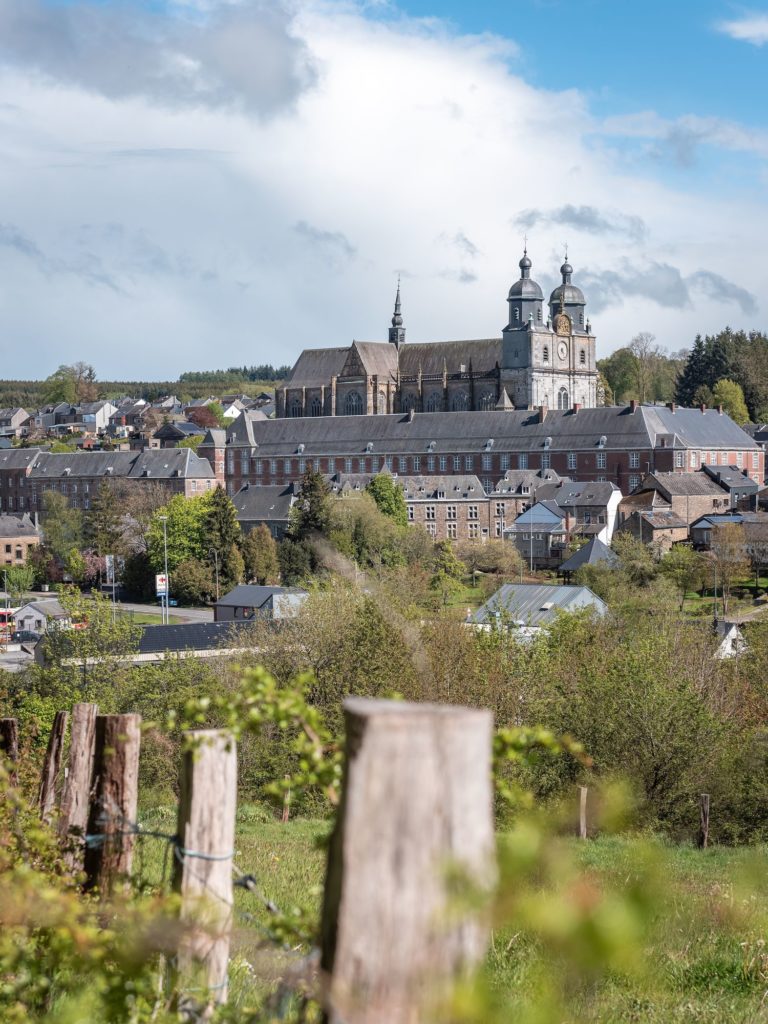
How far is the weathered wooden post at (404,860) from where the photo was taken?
2.25 meters

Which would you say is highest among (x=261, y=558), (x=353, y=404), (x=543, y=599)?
(x=353, y=404)

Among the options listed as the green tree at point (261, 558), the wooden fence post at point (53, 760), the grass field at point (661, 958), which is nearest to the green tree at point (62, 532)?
the green tree at point (261, 558)

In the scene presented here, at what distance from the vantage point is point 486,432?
87500 millimetres

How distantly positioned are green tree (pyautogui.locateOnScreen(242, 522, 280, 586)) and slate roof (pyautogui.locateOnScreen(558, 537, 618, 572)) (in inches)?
550

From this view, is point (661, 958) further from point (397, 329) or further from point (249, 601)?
point (397, 329)

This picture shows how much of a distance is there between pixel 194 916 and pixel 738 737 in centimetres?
1737

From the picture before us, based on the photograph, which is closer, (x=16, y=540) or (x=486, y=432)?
(x=16, y=540)

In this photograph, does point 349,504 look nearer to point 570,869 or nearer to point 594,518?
Result: point 594,518

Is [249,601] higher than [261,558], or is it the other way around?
[261,558]

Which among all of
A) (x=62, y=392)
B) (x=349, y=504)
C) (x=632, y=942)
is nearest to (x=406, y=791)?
(x=632, y=942)

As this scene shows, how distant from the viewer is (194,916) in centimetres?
342

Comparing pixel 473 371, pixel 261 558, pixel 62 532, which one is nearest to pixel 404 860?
pixel 261 558

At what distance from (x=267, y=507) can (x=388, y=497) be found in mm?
8803

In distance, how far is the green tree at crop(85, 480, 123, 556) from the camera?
72.6 meters
